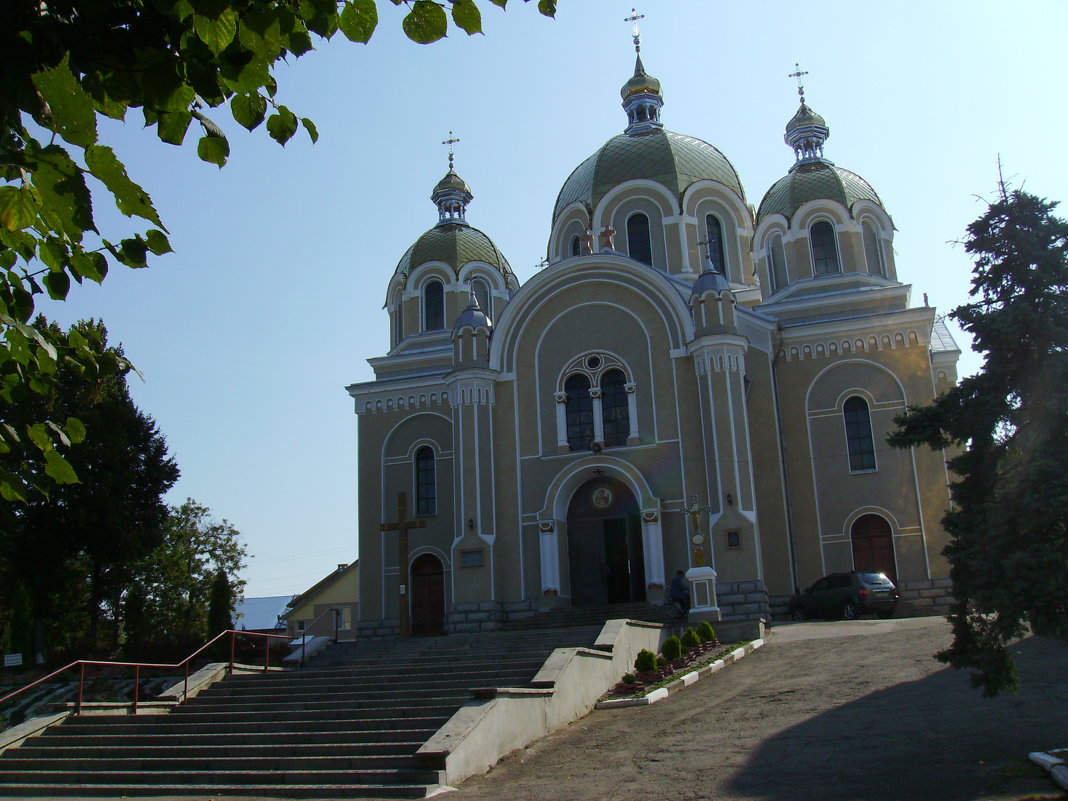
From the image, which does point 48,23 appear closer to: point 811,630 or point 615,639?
point 615,639

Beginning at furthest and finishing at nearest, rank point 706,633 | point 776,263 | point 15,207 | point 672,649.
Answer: point 776,263, point 706,633, point 672,649, point 15,207

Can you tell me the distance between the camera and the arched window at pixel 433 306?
3219 centimetres

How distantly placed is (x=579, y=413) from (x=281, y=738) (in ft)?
44.8

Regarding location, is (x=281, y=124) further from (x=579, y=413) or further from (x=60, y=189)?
(x=579, y=413)

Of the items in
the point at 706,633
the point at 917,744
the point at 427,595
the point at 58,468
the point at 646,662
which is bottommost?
the point at 917,744

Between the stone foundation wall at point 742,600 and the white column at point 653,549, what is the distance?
1487 millimetres

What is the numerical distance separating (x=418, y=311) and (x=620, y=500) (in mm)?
10996

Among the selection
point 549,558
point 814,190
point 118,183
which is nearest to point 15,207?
point 118,183

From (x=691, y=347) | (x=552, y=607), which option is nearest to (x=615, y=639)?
(x=552, y=607)

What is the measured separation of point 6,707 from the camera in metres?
22.2

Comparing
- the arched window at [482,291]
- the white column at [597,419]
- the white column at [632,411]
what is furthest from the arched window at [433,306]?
the white column at [632,411]

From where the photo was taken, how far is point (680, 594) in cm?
2108

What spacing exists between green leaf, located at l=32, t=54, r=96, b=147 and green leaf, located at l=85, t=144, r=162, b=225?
3.6 inches

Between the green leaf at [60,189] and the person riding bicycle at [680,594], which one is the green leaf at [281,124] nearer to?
the green leaf at [60,189]
